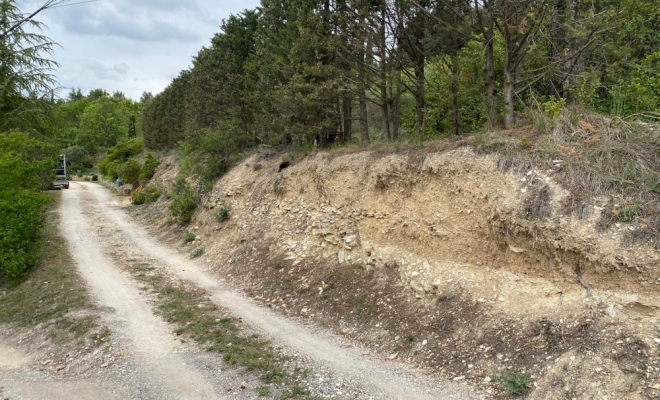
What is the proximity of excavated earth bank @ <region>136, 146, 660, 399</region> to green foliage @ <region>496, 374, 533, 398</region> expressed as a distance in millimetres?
100

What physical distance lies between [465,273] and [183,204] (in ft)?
49.8

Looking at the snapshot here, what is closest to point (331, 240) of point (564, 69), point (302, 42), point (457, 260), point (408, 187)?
point (408, 187)

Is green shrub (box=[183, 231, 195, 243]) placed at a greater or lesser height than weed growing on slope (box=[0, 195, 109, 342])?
greater

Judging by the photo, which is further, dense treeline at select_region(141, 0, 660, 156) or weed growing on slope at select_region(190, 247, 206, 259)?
weed growing on slope at select_region(190, 247, 206, 259)

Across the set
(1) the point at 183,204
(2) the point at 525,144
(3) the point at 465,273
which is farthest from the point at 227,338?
(1) the point at 183,204

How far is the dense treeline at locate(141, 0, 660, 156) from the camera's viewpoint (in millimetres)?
10312

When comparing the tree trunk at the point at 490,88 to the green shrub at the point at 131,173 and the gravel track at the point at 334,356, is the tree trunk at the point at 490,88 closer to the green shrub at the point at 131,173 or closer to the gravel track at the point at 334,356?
the gravel track at the point at 334,356

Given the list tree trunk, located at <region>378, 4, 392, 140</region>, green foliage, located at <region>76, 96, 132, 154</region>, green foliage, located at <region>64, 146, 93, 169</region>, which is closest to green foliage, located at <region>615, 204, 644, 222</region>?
Answer: tree trunk, located at <region>378, 4, 392, 140</region>

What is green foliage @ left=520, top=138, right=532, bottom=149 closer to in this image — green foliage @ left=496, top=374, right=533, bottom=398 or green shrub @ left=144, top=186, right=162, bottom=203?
green foliage @ left=496, top=374, right=533, bottom=398

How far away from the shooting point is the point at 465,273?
883cm

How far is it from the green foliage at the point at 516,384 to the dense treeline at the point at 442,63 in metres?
5.98

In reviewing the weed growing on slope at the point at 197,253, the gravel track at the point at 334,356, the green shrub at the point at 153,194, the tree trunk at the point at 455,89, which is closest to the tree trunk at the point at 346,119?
the tree trunk at the point at 455,89

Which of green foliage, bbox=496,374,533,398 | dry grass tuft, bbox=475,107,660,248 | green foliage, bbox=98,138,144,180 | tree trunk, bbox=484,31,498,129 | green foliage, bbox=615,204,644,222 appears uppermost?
green foliage, bbox=98,138,144,180

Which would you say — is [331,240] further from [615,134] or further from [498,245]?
[615,134]
